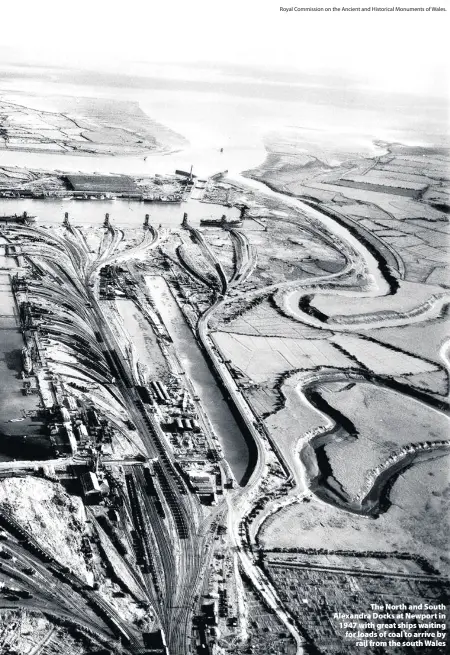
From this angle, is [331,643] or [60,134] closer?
[331,643]

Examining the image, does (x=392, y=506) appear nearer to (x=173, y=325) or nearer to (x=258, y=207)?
(x=173, y=325)

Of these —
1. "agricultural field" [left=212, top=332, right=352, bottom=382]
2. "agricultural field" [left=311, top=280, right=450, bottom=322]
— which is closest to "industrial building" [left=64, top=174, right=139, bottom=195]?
"agricultural field" [left=311, top=280, right=450, bottom=322]

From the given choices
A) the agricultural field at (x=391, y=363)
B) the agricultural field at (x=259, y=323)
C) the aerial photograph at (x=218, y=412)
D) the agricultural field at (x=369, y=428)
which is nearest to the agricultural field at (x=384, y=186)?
the aerial photograph at (x=218, y=412)

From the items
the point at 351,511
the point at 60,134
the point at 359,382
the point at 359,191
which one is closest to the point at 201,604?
the point at 351,511

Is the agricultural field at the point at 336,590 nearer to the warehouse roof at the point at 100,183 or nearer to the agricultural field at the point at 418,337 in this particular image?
the agricultural field at the point at 418,337

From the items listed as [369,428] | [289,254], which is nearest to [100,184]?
[289,254]

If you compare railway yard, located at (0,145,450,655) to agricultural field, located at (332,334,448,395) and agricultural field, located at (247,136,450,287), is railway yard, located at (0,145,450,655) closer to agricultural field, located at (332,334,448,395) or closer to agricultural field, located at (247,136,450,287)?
agricultural field, located at (332,334,448,395)
